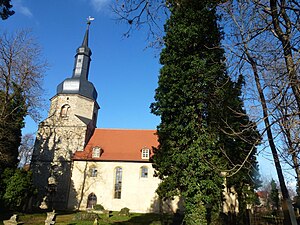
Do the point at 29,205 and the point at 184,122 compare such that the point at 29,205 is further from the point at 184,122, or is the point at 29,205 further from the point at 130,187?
the point at 184,122

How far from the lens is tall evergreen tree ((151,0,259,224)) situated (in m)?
13.2

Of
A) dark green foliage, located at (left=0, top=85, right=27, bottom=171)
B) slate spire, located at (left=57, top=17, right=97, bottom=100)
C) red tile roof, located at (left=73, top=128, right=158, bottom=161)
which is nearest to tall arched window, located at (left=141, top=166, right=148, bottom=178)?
red tile roof, located at (left=73, top=128, right=158, bottom=161)

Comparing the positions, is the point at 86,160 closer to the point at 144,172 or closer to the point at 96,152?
the point at 96,152

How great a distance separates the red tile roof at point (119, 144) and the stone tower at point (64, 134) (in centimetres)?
100

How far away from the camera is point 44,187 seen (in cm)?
2809

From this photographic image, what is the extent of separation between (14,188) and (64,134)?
11634mm

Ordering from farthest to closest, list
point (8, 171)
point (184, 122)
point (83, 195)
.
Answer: point (83, 195) → point (8, 171) → point (184, 122)

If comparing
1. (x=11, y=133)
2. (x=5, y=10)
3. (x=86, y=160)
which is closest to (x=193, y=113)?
(x=5, y=10)

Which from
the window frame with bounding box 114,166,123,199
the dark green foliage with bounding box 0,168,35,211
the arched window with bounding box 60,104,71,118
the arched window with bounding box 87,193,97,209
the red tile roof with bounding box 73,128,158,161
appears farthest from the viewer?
the arched window with bounding box 60,104,71,118

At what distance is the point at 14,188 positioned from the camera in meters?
19.3

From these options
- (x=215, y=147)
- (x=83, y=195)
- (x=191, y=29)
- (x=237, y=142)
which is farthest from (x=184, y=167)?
(x=83, y=195)

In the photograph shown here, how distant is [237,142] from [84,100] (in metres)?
20.4

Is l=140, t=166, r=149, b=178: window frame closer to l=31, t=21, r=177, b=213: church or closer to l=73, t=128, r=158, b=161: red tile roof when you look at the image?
l=31, t=21, r=177, b=213: church

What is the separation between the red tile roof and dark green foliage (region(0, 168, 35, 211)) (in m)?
8.27
